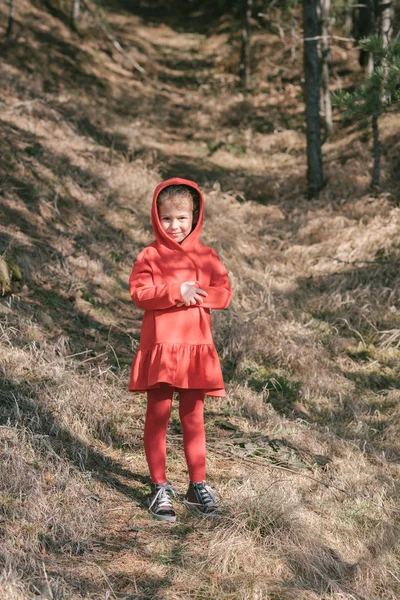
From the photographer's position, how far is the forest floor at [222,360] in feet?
10.6

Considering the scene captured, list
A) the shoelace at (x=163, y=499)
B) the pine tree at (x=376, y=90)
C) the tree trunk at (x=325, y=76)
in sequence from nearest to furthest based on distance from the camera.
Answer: the shoelace at (x=163, y=499) → the pine tree at (x=376, y=90) → the tree trunk at (x=325, y=76)

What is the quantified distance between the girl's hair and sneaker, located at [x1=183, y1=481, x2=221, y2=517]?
5.54 feet

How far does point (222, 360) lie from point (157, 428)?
2666 mm

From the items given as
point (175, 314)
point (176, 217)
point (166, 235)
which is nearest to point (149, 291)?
point (175, 314)

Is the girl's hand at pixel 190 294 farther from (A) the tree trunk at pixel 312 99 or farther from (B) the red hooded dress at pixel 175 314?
(A) the tree trunk at pixel 312 99

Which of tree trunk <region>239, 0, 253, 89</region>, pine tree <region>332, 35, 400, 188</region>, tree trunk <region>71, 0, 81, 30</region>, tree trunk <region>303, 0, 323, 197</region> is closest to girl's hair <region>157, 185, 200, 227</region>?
pine tree <region>332, 35, 400, 188</region>

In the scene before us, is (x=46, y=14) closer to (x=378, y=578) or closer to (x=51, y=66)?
(x=51, y=66)

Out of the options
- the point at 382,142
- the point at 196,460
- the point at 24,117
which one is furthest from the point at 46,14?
the point at 196,460

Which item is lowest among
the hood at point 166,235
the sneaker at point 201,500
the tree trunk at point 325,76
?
the sneaker at point 201,500

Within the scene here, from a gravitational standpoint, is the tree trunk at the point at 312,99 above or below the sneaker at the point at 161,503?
above

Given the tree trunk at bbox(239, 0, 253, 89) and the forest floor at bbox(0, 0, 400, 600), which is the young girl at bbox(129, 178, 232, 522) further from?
the tree trunk at bbox(239, 0, 253, 89)

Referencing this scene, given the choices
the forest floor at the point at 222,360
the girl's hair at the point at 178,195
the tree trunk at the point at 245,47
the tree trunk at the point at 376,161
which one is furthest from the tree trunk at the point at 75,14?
the girl's hair at the point at 178,195

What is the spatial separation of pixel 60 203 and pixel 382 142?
6.11 meters

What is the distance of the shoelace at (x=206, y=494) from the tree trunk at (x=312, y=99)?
8147 mm
